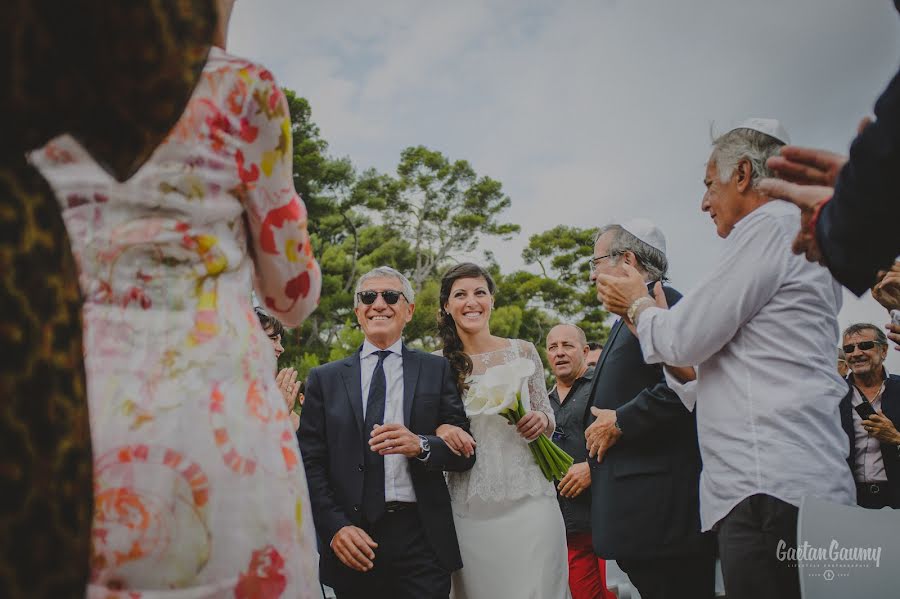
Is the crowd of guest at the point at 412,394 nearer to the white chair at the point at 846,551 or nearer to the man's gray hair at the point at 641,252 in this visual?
the man's gray hair at the point at 641,252

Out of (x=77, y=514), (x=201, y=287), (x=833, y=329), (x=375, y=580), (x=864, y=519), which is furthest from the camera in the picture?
(x=375, y=580)

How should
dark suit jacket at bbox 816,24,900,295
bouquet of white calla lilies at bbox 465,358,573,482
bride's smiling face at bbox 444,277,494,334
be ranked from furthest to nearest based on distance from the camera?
bride's smiling face at bbox 444,277,494,334, bouquet of white calla lilies at bbox 465,358,573,482, dark suit jacket at bbox 816,24,900,295

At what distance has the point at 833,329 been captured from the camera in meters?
2.60

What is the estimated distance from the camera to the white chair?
2.02m

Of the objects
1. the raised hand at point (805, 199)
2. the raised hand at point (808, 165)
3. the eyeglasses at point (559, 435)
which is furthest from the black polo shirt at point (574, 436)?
the raised hand at point (808, 165)

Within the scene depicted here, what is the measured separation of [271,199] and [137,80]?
2.74 ft

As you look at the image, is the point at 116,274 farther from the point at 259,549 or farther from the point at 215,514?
the point at 259,549

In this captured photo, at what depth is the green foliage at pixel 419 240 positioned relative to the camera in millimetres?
24406

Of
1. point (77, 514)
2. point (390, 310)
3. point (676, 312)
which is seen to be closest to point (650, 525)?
point (676, 312)

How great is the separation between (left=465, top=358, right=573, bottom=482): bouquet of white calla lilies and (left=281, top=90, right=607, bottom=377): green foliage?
1795 centimetres

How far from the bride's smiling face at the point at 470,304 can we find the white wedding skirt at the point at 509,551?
1206 millimetres

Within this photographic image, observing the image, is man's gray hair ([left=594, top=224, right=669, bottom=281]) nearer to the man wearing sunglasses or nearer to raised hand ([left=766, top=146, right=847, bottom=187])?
the man wearing sunglasses

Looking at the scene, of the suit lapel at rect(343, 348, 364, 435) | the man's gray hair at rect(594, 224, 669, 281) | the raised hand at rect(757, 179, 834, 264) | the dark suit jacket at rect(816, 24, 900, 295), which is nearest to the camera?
the dark suit jacket at rect(816, 24, 900, 295)

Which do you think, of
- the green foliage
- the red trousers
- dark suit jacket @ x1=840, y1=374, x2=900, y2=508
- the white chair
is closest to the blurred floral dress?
the white chair
